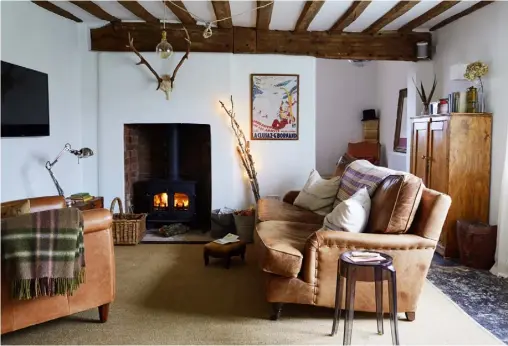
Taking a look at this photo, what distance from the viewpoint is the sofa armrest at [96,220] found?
2.65 m

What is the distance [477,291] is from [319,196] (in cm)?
145

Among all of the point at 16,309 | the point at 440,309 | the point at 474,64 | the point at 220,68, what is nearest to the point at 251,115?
the point at 220,68

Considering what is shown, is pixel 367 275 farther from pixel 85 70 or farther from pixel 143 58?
pixel 85 70

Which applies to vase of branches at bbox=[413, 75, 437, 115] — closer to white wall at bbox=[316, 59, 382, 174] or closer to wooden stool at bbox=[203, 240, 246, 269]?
white wall at bbox=[316, 59, 382, 174]

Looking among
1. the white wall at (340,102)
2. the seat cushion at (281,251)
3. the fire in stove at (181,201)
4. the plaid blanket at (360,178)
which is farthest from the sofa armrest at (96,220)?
the white wall at (340,102)

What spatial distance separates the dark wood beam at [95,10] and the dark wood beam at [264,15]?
4.93ft

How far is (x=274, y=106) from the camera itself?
526 cm

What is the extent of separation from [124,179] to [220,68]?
163 centimetres

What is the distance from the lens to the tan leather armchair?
2766mm

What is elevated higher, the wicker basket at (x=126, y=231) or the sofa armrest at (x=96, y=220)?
the sofa armrest at (x=96, y=220)

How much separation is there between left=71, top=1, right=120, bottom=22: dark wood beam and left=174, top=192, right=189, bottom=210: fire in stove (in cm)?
201

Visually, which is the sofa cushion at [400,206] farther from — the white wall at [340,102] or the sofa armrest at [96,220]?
the white wall at [340,102]

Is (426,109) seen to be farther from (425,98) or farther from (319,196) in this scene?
(319,196)

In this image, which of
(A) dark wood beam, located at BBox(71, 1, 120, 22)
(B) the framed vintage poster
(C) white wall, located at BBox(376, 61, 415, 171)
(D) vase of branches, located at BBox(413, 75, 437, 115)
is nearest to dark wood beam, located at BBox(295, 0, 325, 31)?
(B) the framed vintage poster
